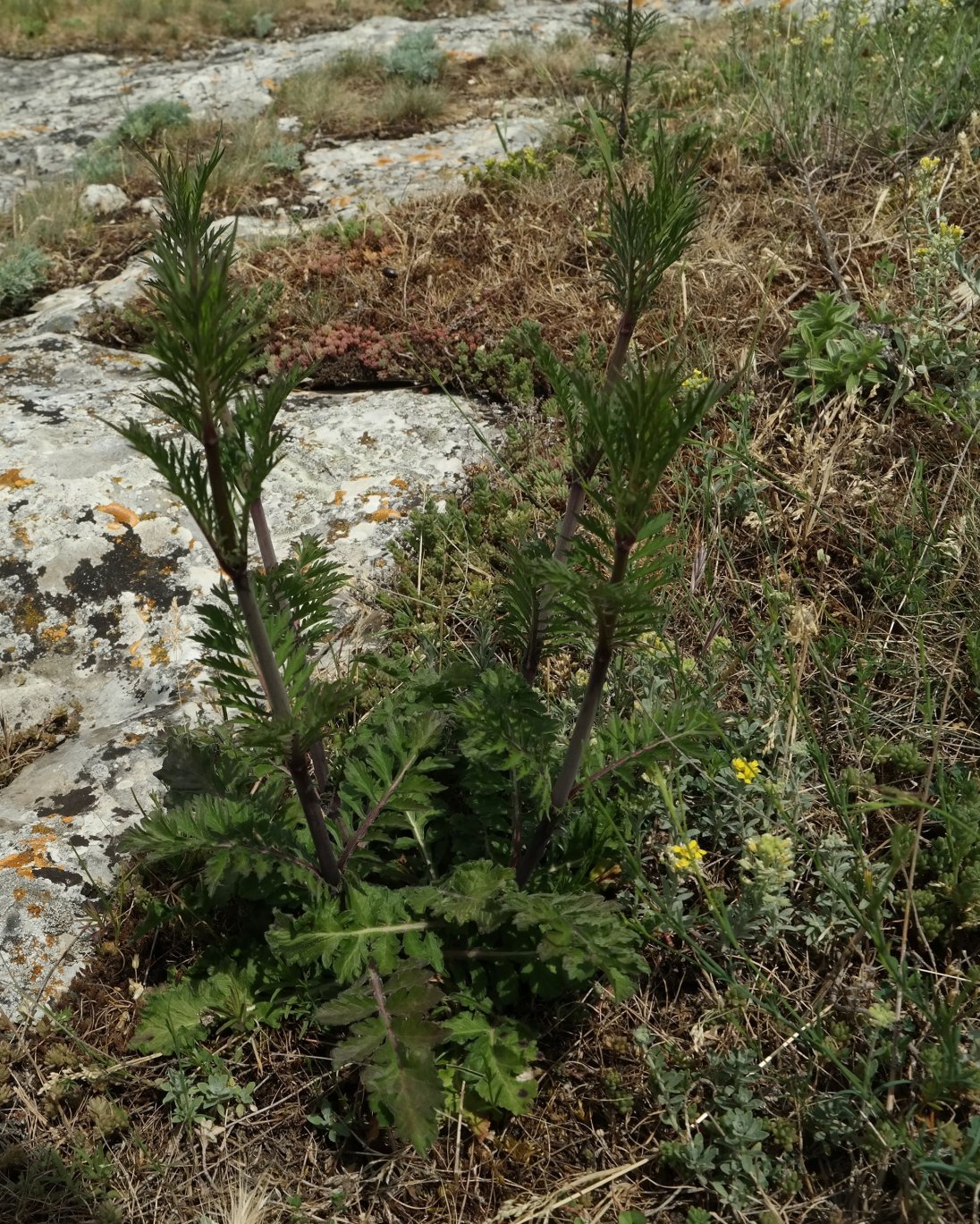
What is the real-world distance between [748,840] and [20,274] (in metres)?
5.56

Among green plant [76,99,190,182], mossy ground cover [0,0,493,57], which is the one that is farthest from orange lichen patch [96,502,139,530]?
mossy ground cover [0,0,493,57]

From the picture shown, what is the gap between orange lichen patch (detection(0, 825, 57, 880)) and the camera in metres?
2.70

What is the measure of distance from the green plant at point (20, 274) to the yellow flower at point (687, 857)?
5.35 m

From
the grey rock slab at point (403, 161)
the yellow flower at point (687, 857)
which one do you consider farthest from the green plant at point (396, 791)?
the grey rock slab at point (403, 161)

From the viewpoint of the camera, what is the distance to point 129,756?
3008mm

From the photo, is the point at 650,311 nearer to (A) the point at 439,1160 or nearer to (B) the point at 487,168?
(B) the point at 487,168

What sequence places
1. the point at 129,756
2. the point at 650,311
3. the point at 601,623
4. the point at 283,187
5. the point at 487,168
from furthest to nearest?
1. the point at 283,187
2. the point at 487,168
3. the point at 650,311
4. the point at 129,756
5. the point at 601,623

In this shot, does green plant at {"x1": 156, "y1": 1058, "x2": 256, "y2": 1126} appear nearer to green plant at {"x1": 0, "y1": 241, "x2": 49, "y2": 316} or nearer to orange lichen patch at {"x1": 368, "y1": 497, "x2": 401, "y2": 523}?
orange lichen patch at {"x1": 368, "y1": 497, "x2": 401, "y2": 523}

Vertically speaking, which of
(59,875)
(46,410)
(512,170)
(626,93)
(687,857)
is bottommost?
(59,875)

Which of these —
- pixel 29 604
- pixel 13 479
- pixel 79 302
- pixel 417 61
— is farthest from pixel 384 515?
pixel 417 61

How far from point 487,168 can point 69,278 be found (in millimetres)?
2808

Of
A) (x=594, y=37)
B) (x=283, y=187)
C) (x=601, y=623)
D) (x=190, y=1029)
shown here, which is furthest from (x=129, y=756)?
(x=594, y=37)

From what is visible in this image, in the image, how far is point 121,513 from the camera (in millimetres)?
3682

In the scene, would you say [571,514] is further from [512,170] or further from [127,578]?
[512,170]
